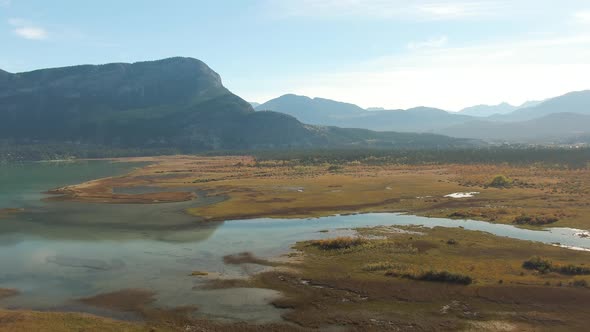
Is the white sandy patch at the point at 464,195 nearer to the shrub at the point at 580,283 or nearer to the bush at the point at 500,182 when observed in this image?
the bush at the point at 500,182

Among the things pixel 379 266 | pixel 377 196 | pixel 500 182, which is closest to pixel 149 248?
pixel 379 266

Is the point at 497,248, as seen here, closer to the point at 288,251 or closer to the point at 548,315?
the point at 548,315

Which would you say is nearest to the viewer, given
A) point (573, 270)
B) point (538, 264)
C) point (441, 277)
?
point (441, 277)

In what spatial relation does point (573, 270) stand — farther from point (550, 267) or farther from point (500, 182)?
point (500, 182)

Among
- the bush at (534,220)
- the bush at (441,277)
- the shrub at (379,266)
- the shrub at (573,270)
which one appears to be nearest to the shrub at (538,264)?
the shrub at (573,270)

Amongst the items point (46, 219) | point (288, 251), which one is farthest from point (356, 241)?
point (46, 219)

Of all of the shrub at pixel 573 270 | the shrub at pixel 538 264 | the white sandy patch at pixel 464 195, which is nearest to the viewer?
the shrub at pixel 573 270

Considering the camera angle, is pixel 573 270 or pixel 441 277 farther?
pixel 573 270
